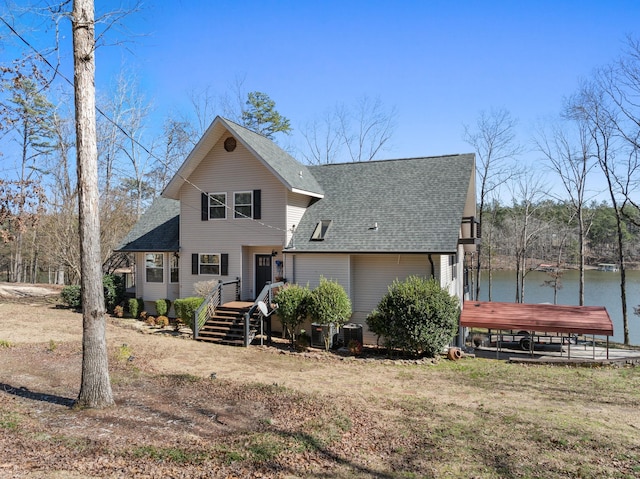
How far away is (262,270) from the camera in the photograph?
17906 millimetres

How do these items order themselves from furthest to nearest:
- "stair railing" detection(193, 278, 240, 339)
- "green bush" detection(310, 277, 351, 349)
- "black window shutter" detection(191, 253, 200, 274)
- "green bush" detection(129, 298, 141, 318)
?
1. "green bush" detection(129, 298, 141, 318)
2. "black window shutter" detection(191, 253, 200, 274)
3. "stair railing" detection(193, 278, 240, 339)
4. "green bush" detection(310, 277, 351, 349)

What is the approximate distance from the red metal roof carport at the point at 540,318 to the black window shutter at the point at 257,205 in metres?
8.93

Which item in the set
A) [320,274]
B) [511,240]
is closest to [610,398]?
[320,274]

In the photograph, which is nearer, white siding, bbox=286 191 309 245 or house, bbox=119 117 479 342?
house, bbox=119 117 479 342

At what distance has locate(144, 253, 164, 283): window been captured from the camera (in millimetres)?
19438

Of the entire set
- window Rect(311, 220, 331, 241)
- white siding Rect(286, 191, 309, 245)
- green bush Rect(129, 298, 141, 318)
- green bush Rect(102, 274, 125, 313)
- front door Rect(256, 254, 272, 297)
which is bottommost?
green bush Rect(129, 298, 141, 318)

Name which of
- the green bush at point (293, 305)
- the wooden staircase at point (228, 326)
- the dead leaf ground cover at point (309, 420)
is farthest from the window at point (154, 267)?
the green bush at point (293, 305)

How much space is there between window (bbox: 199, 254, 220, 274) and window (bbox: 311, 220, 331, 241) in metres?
4.35

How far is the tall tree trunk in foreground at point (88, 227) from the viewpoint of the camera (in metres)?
7.12

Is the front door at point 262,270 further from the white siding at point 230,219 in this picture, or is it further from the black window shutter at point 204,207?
the black window shutter at point 204,207

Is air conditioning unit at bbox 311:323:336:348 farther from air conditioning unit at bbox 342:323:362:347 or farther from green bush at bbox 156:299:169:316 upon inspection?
green bush at bbox 156:299:169:316

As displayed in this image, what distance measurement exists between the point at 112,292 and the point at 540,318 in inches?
735

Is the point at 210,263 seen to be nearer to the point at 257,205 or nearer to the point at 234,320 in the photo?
the point at 257,205

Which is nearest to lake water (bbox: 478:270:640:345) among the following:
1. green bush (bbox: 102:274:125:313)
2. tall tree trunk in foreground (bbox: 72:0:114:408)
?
green bush (bbox: 102:274:125:313)
